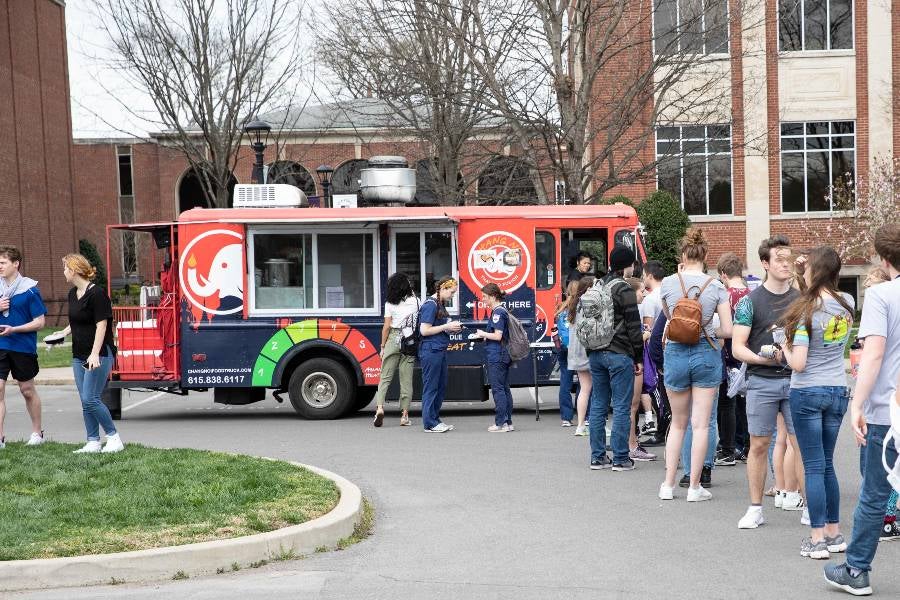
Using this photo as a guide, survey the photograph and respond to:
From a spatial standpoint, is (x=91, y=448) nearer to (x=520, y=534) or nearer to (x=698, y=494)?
(x=520, y=534)

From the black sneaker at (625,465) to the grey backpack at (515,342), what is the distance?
2953 millimetres

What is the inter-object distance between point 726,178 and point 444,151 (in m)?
8.22

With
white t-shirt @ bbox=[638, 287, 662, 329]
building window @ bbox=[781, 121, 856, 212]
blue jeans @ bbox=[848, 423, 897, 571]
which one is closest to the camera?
blue jeans @ bbox=[848, 423, 897, 571]

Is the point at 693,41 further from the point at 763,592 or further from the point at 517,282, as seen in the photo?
the point at 763,592

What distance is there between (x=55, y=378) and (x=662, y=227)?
45.8ft

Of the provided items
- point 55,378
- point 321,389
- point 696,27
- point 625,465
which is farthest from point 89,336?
point 696,27

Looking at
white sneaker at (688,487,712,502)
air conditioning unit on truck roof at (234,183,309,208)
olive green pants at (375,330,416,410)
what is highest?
air conditioning unit on truck roof at (234,183,309,208)

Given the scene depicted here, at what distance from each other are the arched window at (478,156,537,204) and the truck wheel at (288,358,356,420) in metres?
8.55

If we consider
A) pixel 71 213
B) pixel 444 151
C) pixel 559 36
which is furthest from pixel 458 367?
pixel 71 213

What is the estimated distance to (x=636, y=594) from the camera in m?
6.17

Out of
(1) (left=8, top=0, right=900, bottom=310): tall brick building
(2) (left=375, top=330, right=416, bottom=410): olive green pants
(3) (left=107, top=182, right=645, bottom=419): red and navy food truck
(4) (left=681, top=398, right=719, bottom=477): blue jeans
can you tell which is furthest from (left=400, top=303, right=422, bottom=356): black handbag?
(1) (left=8, top=0, right=900, bottom=310): tall brick building

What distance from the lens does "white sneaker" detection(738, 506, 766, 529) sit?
7.75 meters

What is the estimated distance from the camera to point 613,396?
9.97 meters

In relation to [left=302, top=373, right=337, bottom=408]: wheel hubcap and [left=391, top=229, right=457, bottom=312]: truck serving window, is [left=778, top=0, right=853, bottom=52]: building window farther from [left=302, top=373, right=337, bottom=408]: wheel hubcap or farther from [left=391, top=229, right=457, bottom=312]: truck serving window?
[left=302, top=373, right=337, bottom=408]: wheel hubcap
